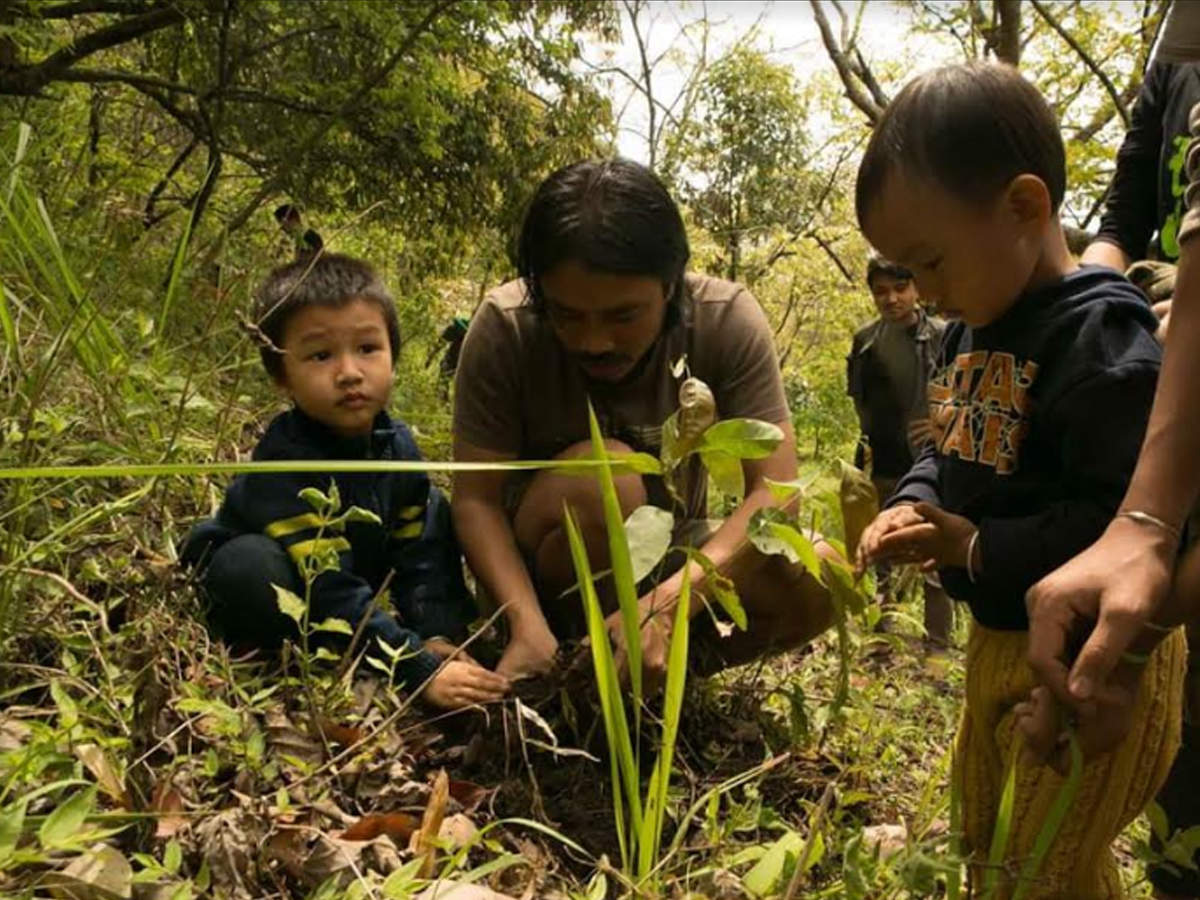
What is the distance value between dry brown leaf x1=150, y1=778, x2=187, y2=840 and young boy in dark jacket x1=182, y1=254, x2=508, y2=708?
486 mm

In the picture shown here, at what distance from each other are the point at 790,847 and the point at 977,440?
57 cm

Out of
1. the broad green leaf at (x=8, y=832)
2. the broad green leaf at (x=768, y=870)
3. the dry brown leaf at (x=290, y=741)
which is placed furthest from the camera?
the dry brown leaf at (x=290, y=741)

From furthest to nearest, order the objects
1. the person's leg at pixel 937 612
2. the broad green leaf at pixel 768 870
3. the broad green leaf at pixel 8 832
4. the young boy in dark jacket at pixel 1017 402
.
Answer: the person's leg at pixel 937 612, the young boy in dark jacket at pixel 1017 402, the broad green leaf at pixel 768 870, the broad green leaf at pixel 8 832

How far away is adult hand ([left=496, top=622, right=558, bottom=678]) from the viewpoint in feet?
5.76

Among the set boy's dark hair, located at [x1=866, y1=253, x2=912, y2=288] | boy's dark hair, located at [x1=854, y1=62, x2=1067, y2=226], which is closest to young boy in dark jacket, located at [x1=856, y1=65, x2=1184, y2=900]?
boy's dark hair, located at [x1=854, y1=62, x2=1067, y2=226]

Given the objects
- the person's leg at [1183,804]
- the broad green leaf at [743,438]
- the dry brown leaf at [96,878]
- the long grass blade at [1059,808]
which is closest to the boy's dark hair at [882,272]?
the person's leg at [1183,804]

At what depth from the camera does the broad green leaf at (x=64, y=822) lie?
35.3 inches

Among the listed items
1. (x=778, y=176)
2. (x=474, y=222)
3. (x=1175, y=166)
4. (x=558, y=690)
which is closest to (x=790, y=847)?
(x=558, y=690)

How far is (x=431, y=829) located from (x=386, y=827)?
0.07m

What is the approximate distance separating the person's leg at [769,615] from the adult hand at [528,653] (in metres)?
0.33

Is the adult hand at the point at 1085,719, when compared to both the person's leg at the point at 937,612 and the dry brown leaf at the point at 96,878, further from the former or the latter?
the person's leg at the point at 937,612

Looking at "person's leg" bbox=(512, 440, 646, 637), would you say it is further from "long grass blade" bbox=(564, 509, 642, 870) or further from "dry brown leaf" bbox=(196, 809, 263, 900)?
"dry brown leaf" bbox=(196, 809, 263, 900)

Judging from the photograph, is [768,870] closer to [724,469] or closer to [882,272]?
[724,469]

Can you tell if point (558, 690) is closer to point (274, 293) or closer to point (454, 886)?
point (454, 886)
